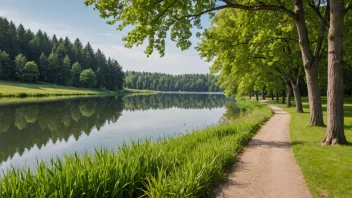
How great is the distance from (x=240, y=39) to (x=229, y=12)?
8.85 meters

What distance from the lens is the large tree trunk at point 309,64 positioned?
536 inches

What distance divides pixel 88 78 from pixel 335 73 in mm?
87597

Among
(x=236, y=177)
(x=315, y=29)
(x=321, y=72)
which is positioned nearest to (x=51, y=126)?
(x=236, y=177)

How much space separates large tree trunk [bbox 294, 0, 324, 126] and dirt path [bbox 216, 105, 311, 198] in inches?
206

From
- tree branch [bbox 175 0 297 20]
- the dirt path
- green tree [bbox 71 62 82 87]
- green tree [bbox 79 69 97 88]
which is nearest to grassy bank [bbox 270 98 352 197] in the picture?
the dirt path

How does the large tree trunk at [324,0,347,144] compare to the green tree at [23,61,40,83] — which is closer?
the large tree trunk at [324,0,347,144]

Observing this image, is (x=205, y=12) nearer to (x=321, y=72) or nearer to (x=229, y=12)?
(x=229, y=12)

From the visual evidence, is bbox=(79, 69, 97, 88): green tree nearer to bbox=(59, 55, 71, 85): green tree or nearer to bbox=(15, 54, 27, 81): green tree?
bbox=(59, 55, 71, 85): green tree

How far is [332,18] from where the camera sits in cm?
1040

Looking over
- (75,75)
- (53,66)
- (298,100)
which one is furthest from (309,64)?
(53,66)

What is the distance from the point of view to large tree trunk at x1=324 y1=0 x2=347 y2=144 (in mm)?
10305

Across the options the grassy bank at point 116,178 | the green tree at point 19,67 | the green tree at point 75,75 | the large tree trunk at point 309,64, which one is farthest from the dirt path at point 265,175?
the green tree at point 75,75

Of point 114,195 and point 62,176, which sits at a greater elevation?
point 62,176

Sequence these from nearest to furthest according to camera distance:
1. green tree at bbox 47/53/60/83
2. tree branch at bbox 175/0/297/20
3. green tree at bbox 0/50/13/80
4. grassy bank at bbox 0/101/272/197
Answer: grassy bank at bbox 0/101/272/197, tree branch at bbox 175/0/297/20, green tree at bbox 0/50/13/80, green tree at bbox 47/53/60/83
